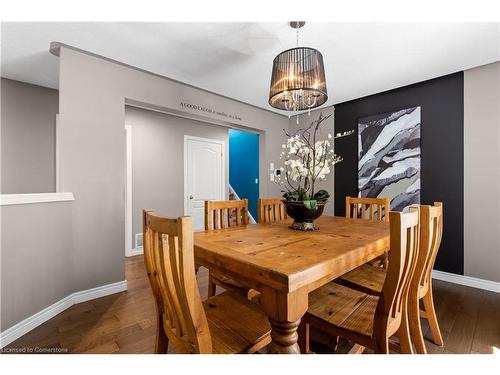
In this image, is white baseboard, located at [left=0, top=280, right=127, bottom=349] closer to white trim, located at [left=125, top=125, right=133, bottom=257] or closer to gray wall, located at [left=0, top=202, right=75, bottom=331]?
gray wall, located at [left=0, top=202, right=75, bottom=331]

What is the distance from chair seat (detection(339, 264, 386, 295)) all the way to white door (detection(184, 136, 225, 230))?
2.90 m

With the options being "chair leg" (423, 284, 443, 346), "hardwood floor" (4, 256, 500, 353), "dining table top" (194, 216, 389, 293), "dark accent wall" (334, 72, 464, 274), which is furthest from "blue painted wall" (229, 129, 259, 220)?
"chair leg" (423, 284, 443, 346)

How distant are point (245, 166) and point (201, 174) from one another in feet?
4.71

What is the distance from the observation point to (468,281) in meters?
2.52

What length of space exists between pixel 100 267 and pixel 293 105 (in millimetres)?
2369

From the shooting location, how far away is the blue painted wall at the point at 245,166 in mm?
5234

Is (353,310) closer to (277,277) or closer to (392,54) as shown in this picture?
(277,277)

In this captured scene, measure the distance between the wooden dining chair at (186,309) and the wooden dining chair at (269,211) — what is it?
1060 mm

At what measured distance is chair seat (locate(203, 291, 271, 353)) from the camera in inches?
38.2

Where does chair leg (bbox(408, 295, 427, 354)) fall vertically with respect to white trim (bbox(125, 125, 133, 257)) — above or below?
below

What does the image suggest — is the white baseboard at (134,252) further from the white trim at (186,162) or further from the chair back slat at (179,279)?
the chair back slat at (179,279)

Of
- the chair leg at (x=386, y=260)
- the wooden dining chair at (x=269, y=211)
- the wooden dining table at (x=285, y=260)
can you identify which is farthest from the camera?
the wooden dining chair at (x=269, y=211)

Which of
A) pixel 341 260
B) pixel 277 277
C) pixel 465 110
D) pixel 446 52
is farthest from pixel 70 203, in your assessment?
pixel 465 110

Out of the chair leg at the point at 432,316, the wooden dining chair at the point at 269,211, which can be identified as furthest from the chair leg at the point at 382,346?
the wooden dining chair at the point at 269,211
